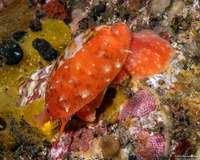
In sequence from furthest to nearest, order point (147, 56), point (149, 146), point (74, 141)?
point (74, 141), point (147, 56), point (149, 146)

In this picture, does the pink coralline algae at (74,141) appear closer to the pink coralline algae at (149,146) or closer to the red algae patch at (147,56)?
the pink coralline algae at (149,146)

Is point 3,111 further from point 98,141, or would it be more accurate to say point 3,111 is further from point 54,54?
point 98,141

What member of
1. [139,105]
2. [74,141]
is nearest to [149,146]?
[139,105]

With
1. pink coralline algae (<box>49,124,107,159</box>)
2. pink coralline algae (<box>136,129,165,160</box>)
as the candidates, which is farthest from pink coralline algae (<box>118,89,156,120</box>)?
pink coralline algae (<box>49,124,107,159</box>)

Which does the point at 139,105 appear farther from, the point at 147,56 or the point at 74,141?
the point at 74,141

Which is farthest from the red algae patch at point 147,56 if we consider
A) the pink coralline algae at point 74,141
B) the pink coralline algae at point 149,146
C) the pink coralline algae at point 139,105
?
the pink coralline algae at point 74,141

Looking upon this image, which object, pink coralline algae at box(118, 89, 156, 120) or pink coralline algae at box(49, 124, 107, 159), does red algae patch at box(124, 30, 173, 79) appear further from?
pink coralline algae at box(49, 124, 107, 159)
